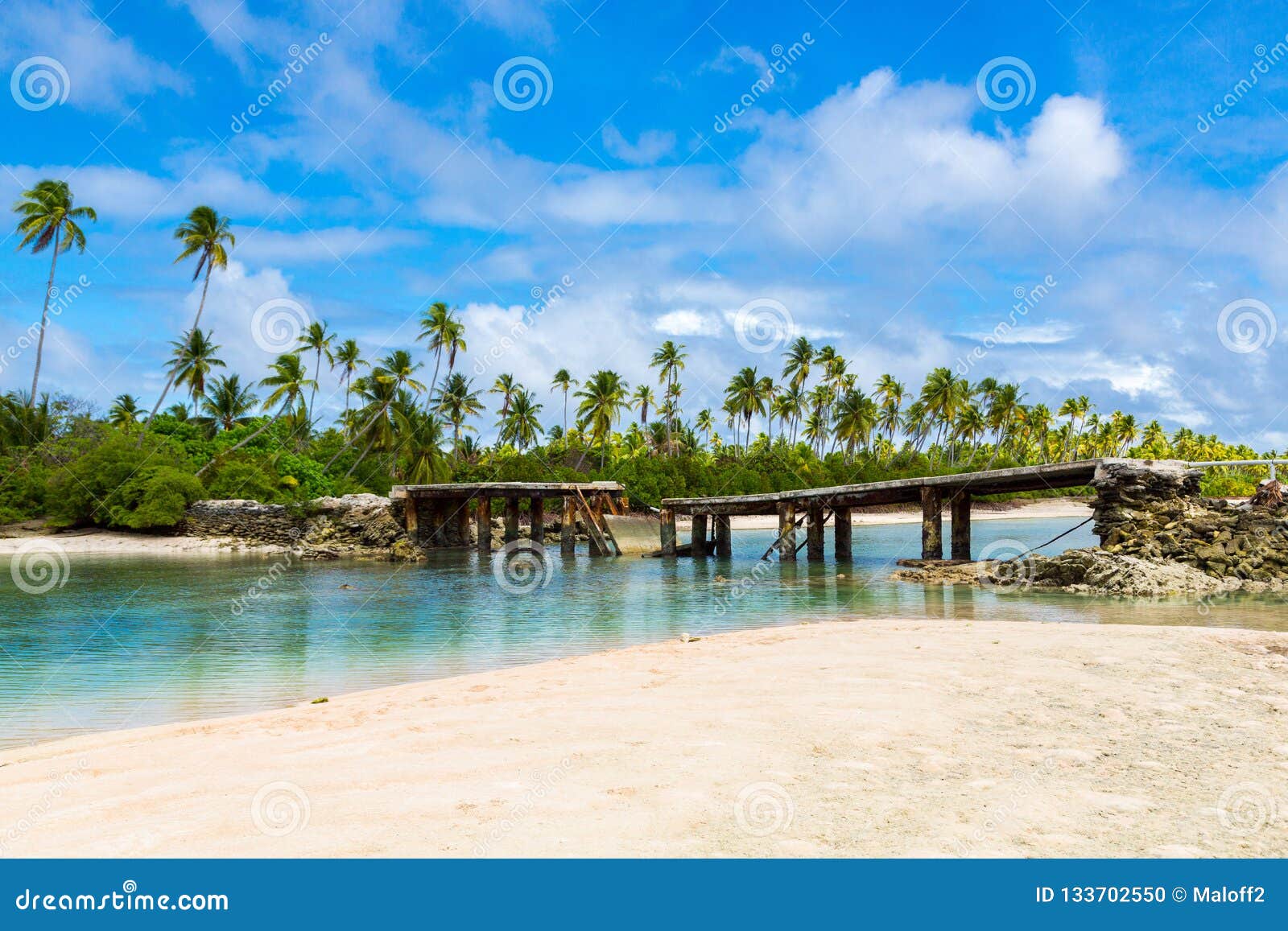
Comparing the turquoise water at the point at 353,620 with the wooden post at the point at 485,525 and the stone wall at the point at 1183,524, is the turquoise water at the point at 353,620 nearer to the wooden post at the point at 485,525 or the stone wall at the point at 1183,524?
the stone wall at the point at 1183,524

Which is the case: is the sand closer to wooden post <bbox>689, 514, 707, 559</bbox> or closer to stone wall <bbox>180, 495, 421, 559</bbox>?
wooden post <bbox>689, 514, 707, 559</bbox>

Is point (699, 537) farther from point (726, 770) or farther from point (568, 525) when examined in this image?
point (726, 770)

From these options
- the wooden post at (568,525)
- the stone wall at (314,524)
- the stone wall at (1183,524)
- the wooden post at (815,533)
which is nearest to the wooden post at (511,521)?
the wooden post at (568,525)

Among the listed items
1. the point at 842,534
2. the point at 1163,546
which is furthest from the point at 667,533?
the point at 1163,546

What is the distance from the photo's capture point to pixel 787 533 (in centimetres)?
3628

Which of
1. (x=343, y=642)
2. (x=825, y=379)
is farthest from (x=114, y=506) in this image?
(x=825, y=379)

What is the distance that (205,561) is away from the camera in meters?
39.4

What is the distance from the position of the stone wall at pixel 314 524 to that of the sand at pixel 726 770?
3635cm

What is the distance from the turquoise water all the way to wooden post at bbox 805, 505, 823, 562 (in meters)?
3.85

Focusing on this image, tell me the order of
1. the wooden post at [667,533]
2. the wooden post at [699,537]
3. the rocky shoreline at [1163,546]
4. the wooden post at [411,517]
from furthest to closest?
the wooden post at [411,517], the wooden post at [699,537], the wooden post at [667,533], the rocky shoreline at [1163,546]

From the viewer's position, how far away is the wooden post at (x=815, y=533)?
119 feet

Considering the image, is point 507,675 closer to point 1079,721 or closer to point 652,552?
point 1079,721

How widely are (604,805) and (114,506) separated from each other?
52.0m

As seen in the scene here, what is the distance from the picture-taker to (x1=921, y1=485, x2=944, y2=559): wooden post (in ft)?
93.3
